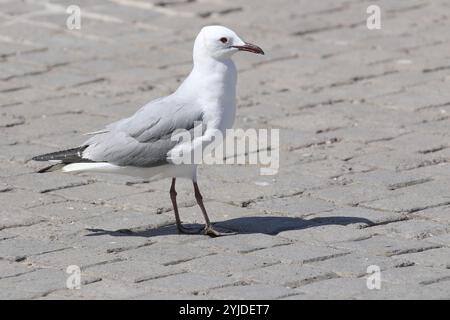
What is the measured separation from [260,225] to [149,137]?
0.76 meters

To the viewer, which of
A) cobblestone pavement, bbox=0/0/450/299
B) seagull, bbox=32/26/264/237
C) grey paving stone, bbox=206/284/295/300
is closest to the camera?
grey paving stone, bbox=206/284/295/300

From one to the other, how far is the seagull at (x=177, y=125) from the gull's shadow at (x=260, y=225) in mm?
132

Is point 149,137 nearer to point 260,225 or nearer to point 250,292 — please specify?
point 260,225

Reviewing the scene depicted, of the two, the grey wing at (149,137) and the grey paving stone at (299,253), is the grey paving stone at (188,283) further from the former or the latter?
the grey wing at (149,137)

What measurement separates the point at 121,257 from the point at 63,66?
12.8 ft

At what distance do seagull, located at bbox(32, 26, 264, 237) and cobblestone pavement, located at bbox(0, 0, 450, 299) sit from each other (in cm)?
35

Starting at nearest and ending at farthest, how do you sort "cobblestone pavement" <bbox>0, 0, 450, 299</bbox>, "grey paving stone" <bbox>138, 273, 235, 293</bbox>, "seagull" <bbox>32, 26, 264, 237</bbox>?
1. "grey paving stone" <bbox>138, 273, 235, 293</bbox>
2. "cobblestone pavement" <bbox>0, 0, 450, 299</bbox>
3. "seagull" <bbox>32, 26, 264, 237</bbox>

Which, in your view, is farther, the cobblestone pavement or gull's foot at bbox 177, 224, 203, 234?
gull's foot at bbox 177, 224, 203, 234

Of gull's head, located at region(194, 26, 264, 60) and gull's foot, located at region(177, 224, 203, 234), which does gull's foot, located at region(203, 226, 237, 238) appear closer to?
gull's foot, located at region(177, 224, 203, 234)

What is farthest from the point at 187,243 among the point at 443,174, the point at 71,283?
the point at 443,174

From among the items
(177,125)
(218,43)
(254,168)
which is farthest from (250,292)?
(254,168)

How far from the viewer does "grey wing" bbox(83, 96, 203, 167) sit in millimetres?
6043

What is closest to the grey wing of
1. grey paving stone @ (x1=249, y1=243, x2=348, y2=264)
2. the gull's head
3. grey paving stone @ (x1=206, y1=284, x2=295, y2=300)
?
the gull's head

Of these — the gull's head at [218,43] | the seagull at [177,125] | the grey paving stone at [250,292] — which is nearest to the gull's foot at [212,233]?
the seagull at [177,125]
